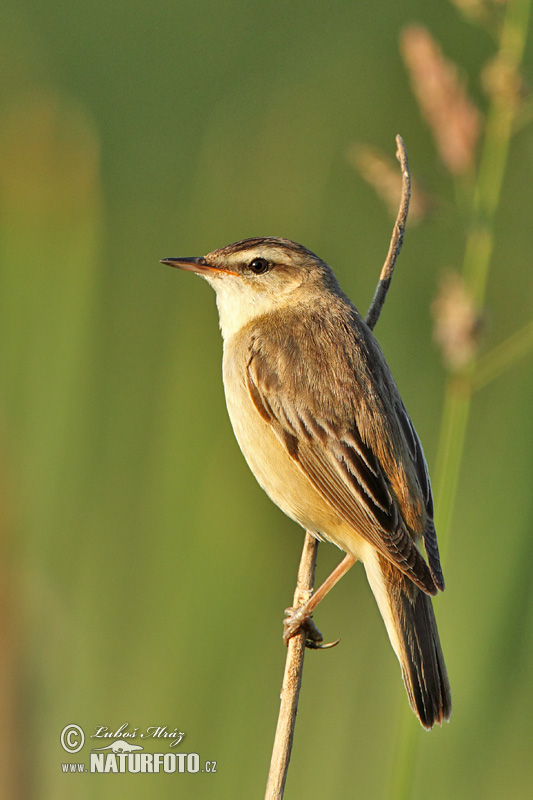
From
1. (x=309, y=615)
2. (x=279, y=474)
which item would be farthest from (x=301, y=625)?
(x=279, y=474)

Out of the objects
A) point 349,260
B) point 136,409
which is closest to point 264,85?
point 349,260

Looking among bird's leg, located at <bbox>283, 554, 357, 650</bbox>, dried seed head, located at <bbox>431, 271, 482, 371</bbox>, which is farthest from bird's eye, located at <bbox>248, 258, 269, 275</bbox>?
bird's leg, located at <bbox>283, 554, 357, 650</bbox>

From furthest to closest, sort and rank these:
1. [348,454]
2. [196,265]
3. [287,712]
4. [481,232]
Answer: [196,265], [348,454], [481,232], [287,712]

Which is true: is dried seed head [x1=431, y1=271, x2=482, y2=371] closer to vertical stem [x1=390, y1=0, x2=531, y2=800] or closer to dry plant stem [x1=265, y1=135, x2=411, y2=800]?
vertical stem [x1=390, y1=0, x2=531, y2=800]

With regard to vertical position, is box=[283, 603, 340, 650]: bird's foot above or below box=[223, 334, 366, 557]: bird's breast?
below

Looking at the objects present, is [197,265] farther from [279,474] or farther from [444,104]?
[444,104]

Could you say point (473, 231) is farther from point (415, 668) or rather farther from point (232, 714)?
point (232, 714)
